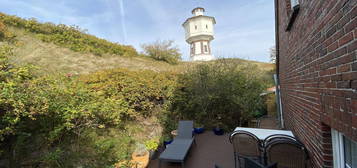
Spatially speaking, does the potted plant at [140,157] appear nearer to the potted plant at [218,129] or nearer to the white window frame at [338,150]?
the potted plant at [218,129]

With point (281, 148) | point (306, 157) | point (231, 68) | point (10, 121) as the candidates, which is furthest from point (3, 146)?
point (231, 68)

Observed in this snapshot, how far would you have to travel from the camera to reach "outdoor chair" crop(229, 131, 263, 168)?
10.3ft

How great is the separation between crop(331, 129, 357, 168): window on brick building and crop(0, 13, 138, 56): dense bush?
12864 mm

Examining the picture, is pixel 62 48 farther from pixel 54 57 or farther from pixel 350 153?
pixel 350 153

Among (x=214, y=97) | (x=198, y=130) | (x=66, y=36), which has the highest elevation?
(x=66, y=36)

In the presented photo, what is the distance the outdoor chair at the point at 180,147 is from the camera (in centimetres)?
374

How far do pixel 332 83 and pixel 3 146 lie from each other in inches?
223

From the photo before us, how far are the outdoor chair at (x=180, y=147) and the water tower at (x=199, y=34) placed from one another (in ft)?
69.1

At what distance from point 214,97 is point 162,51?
10.4 meters

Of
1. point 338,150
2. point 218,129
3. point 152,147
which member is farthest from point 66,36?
point 338,150

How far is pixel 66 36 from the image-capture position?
11.2 meters

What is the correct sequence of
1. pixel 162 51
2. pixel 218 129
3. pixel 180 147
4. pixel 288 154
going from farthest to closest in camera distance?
1. pixel 162 51
2. pixel 218 129
3. pixel 180 147
4. pixel 288 154

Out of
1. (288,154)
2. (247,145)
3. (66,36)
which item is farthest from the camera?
(66,36)

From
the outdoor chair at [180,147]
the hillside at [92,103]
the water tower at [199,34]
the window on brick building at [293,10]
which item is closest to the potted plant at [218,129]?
the hillside at [92,103]
